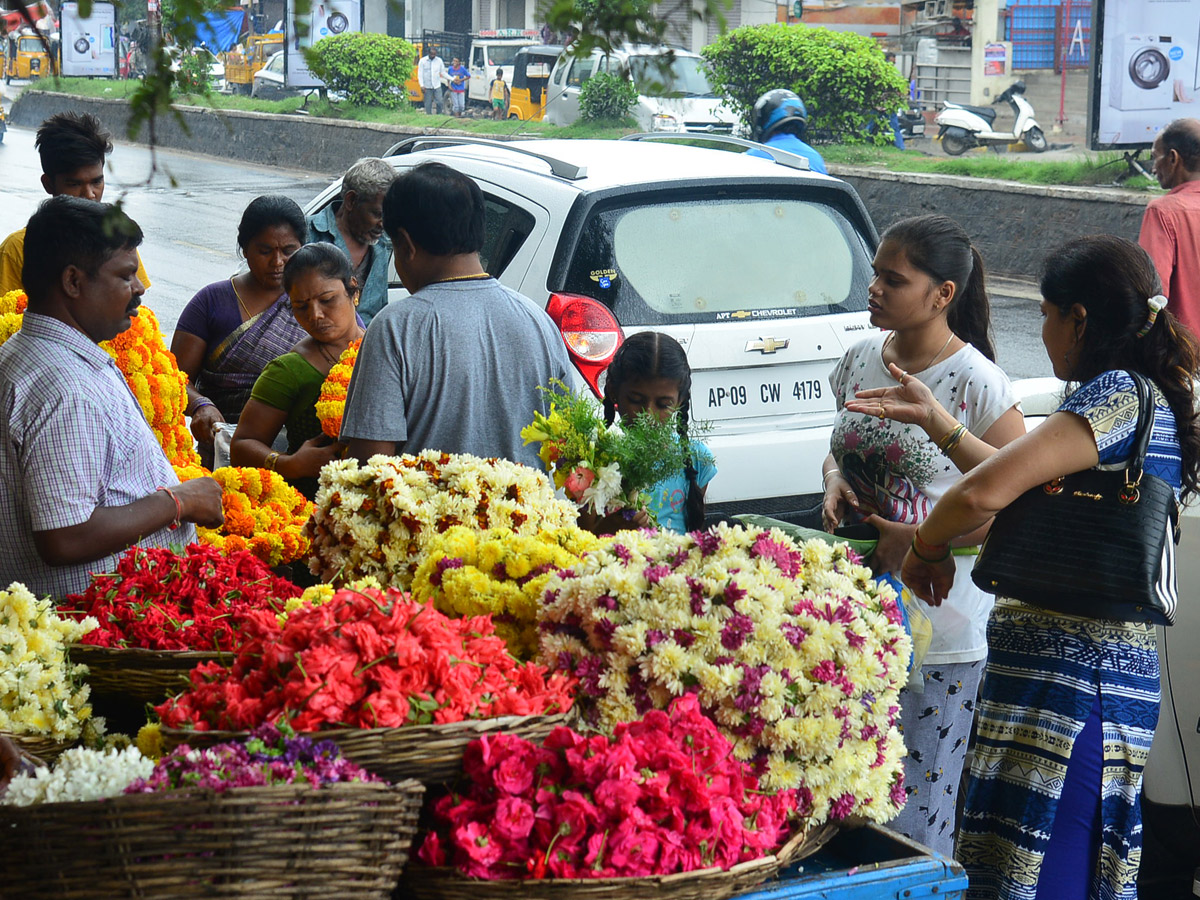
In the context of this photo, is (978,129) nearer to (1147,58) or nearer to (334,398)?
(1147,58)

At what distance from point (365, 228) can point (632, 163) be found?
1.17 m

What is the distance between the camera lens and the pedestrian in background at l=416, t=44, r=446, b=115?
31422mm

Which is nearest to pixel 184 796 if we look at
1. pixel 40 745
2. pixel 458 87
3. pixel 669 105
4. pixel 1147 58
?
pixel 40 745

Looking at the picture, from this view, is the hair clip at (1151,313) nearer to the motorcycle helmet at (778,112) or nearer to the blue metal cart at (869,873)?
the blue metal cart at (869,873)

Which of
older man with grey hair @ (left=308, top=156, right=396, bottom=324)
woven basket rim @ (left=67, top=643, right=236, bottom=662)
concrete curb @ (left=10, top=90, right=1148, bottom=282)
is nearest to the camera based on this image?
woven basket rim @ (left=67, top=643, right=236, bottom=662)

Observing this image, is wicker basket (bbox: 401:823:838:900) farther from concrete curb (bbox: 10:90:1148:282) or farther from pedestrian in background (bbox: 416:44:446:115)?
pedestrian in background (bbox: 416:44:446:115)

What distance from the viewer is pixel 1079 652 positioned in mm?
2965

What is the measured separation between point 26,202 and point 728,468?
53.0 ft

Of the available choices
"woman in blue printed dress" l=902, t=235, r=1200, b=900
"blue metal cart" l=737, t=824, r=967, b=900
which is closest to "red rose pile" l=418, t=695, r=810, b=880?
"blue metal cart" l=737, t=824, r=967, b=900

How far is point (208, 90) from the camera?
69.3 inches

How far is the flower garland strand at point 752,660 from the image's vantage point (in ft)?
6.71

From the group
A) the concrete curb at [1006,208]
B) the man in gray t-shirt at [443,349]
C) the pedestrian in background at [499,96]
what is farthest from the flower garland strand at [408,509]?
the pedestrian in background at [499,96]

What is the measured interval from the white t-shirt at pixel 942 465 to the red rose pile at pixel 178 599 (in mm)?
1584

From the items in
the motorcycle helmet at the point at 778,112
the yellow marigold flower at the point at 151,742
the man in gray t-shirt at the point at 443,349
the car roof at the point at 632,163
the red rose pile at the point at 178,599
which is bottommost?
the yellow marigold flower at the point at 151,742
